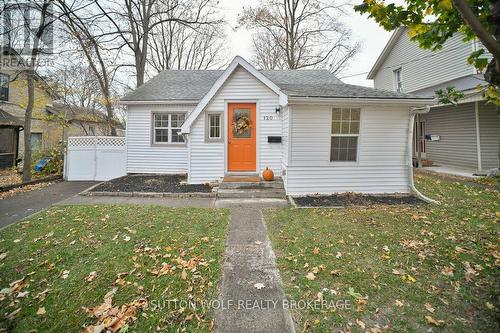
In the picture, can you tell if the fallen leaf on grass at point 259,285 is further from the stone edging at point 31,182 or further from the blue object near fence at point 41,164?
the blue object near fence at point 41,164

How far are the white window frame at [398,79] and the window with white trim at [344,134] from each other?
13.7 meters

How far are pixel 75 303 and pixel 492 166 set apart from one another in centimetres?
1583

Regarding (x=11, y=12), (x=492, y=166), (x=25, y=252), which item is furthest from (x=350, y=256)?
(x=11, y=12)

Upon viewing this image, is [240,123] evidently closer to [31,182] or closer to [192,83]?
[192,83]

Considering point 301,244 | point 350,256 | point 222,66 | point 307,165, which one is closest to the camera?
point 350,256

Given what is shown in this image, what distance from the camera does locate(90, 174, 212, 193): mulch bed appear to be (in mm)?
Result: 7898

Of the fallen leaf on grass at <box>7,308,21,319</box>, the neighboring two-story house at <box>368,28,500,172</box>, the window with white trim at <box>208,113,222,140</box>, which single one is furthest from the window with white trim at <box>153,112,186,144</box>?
the neighboring two-story house at <box>368,28,500,172</box>

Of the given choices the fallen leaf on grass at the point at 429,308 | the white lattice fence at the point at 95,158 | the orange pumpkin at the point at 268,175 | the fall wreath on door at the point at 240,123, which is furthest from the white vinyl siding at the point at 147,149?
the fallen leaf on grass at the point at 429,308

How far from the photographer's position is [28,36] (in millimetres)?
10008

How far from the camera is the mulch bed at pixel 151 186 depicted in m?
7.90

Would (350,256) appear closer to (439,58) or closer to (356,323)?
(356,323)

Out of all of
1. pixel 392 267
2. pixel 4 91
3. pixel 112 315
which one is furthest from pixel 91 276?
pixel 4 91

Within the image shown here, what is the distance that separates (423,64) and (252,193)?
50.9 feet

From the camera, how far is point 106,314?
252cm
